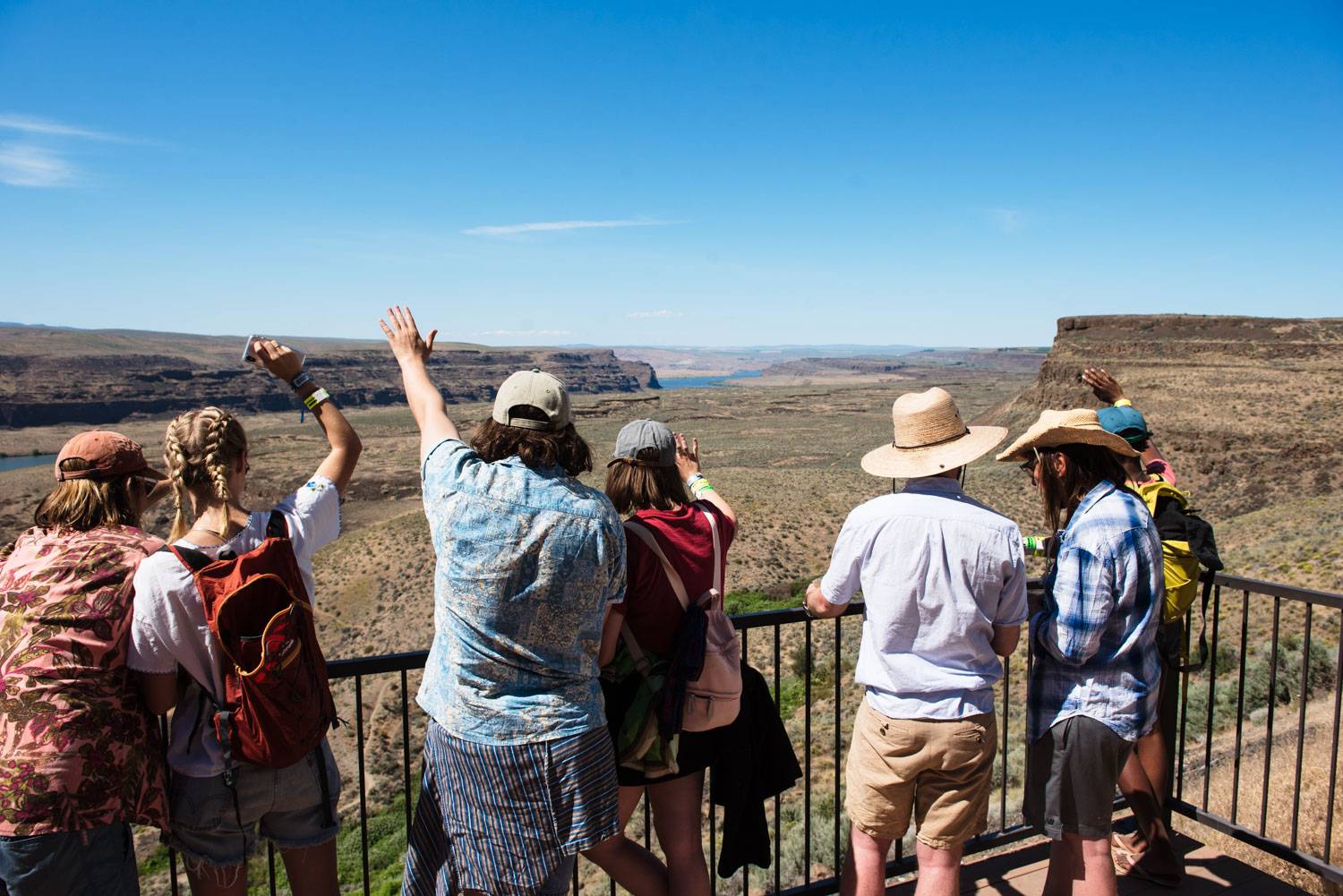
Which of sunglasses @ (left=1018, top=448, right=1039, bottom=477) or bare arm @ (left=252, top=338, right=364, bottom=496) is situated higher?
bare arm @ (left=252, top=338, right=364, bottom=496)

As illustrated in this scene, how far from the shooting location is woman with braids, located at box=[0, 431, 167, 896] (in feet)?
7.28

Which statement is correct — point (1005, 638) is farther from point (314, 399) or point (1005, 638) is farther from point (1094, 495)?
point (314, 399)

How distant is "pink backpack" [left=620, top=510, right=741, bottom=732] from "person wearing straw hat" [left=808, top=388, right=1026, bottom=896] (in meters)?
0.41

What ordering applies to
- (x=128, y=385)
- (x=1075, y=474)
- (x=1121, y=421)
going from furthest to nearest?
1. (x=128, y=385)
2. (x=1121, y=421)
3. (x=1075, y=474)

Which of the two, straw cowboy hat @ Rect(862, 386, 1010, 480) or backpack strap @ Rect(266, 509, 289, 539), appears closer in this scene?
backpack strap @ Rect(266, 509, 289, 539)

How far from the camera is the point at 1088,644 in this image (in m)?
2.84

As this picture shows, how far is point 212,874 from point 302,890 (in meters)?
0.26

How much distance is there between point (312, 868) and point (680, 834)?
3.62 feet

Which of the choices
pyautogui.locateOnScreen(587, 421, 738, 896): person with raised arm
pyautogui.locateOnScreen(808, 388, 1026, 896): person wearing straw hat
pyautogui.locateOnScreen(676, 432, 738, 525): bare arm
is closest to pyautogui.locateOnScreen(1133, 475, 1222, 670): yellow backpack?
pyautogui.locateOnScreen(808, 388, 1026, 896): person wearing straw hat

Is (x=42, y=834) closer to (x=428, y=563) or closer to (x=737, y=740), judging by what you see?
(x=737, y=740)

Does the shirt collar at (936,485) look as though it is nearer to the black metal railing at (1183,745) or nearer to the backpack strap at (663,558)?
the black metal railing at (1183,745)

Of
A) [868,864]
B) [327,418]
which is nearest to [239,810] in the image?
[327,418]

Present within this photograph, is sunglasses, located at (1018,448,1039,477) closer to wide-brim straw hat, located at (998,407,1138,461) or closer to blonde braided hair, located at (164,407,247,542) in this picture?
wide-brim straw hat, located at (998,407,1138,461)

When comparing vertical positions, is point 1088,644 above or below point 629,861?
above
